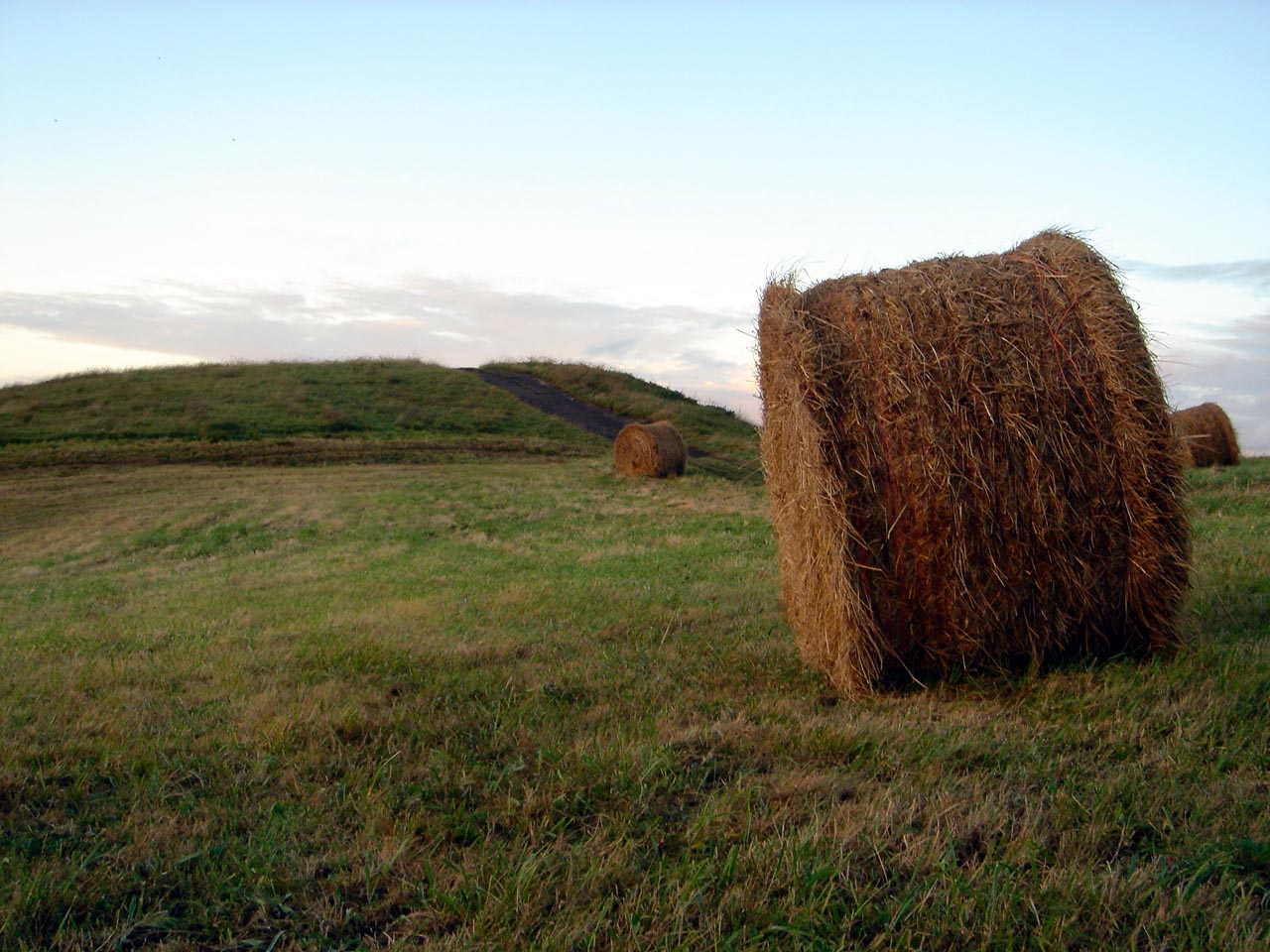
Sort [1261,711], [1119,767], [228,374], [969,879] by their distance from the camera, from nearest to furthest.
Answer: [969,879] → [1119,767] → [1261,711] → [228,374]

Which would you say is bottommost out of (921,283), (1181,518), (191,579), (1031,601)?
(191,579)

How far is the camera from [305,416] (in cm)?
3791

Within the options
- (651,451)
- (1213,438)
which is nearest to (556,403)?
(651,451)

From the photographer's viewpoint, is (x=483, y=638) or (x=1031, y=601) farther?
(x=483, y=638)

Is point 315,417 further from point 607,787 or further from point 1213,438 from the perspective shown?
point 607,787

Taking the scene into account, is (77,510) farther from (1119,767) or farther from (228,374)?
(228,374)

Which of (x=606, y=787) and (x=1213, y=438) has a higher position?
(x=1213, y=438)

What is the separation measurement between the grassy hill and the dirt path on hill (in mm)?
1102

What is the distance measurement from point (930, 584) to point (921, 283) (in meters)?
1.86

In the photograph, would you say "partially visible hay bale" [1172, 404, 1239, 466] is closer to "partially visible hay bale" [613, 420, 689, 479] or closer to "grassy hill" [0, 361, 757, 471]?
→ "partially visible hay bale" [613, 420, 689, 479]

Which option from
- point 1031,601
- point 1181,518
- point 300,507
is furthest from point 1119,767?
point 300,507

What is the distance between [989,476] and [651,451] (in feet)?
59.7

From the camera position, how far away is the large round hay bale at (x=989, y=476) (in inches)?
216

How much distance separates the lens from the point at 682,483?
72.9ft
